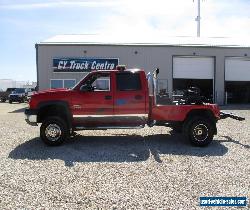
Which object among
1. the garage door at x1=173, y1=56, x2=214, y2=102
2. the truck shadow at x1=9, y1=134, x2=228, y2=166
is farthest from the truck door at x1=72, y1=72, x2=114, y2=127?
the garage door at x1=173, y1=56, x2=214, y2=102

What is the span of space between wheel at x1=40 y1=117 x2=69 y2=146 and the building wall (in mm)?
17552

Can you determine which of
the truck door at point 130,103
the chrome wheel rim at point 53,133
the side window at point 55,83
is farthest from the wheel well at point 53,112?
the side window at point 55,83

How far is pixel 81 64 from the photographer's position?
88.8 ft

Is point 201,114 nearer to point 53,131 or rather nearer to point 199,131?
point 199,131

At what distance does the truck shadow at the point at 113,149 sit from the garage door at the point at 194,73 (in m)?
17.8

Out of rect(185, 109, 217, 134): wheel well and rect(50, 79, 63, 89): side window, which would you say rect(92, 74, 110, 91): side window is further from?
rect(50, 79, 63, 89): side window

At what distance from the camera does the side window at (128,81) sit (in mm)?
10148

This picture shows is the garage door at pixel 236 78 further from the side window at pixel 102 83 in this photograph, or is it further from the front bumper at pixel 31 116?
the front bumper at pixel 31 116

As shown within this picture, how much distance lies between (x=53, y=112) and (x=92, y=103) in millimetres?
1189

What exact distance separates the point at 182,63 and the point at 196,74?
163cm

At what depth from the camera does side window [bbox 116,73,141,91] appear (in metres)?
10.1

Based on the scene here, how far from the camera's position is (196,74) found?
1155 inches

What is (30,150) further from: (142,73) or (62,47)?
(62,47)

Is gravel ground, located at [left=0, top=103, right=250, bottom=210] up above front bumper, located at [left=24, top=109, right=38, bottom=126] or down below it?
below
